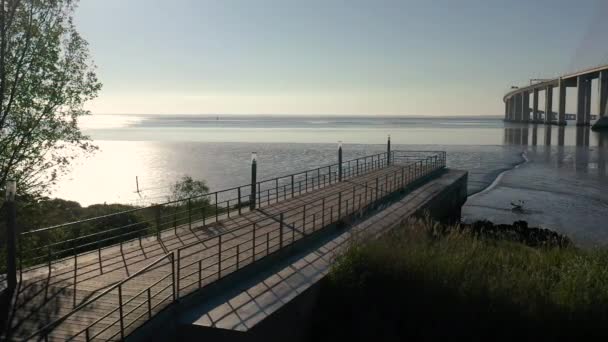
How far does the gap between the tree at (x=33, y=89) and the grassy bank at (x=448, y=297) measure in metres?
9.20

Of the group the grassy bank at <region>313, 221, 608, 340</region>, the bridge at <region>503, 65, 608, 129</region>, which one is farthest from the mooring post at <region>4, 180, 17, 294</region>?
the bridge at <region>503, 65, 608, 129</region>

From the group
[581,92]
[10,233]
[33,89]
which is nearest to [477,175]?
[33,89]

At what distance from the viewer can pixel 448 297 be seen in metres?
10.2

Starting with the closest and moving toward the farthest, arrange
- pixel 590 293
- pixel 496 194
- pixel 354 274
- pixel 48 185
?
pixel 590 293, pixel 354 274, pixel 48 185, pixel 496 194

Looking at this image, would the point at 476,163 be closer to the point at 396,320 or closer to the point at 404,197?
the point at 404,197

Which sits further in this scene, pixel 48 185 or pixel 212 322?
pixel 48 185

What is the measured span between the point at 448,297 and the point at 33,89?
12.5 meters

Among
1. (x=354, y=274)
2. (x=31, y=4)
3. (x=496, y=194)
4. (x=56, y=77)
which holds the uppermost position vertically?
(x=31, y=4)

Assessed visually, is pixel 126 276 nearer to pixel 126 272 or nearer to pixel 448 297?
pixel 126 272

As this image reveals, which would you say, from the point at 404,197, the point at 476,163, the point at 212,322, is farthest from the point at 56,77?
the point at 476,163

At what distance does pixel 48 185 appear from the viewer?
1570cm

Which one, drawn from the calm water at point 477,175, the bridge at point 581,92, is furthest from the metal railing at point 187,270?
the bridge at point 581,92

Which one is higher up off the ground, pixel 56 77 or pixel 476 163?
pixel 56 77

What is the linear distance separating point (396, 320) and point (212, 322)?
11.3ft
